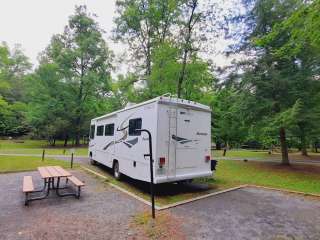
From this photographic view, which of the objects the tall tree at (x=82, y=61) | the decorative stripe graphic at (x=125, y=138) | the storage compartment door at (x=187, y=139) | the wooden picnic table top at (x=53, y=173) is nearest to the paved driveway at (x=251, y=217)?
the storage compartment door at (x=187, y=139)

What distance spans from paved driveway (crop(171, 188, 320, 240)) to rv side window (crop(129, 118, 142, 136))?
288 cm

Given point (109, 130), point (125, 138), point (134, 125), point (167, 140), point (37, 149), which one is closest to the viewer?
point (167, 140)

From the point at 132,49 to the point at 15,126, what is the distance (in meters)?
27.5

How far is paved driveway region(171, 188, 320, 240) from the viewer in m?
3.94

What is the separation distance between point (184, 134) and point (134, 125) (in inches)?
71.1

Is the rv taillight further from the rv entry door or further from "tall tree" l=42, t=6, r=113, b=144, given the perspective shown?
"tall tree" l=42, t=6, r=113, b=144

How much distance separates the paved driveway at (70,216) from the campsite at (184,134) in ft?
0.11

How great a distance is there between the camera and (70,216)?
4715 mm

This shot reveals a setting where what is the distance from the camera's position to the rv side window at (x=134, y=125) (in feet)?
23.4

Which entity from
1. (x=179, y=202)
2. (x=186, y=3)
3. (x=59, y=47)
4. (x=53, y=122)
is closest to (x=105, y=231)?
(x=179, y=202)

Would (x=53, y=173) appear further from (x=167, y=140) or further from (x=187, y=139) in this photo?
(x=187, y=139)

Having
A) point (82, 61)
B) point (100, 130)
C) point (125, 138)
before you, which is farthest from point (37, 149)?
point (125, 138)

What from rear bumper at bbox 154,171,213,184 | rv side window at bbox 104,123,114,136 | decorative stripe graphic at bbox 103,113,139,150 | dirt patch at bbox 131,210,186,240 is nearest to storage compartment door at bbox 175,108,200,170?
rear bumper at bbox 154,171,213,184

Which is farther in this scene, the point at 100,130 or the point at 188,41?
the point at 188,41
